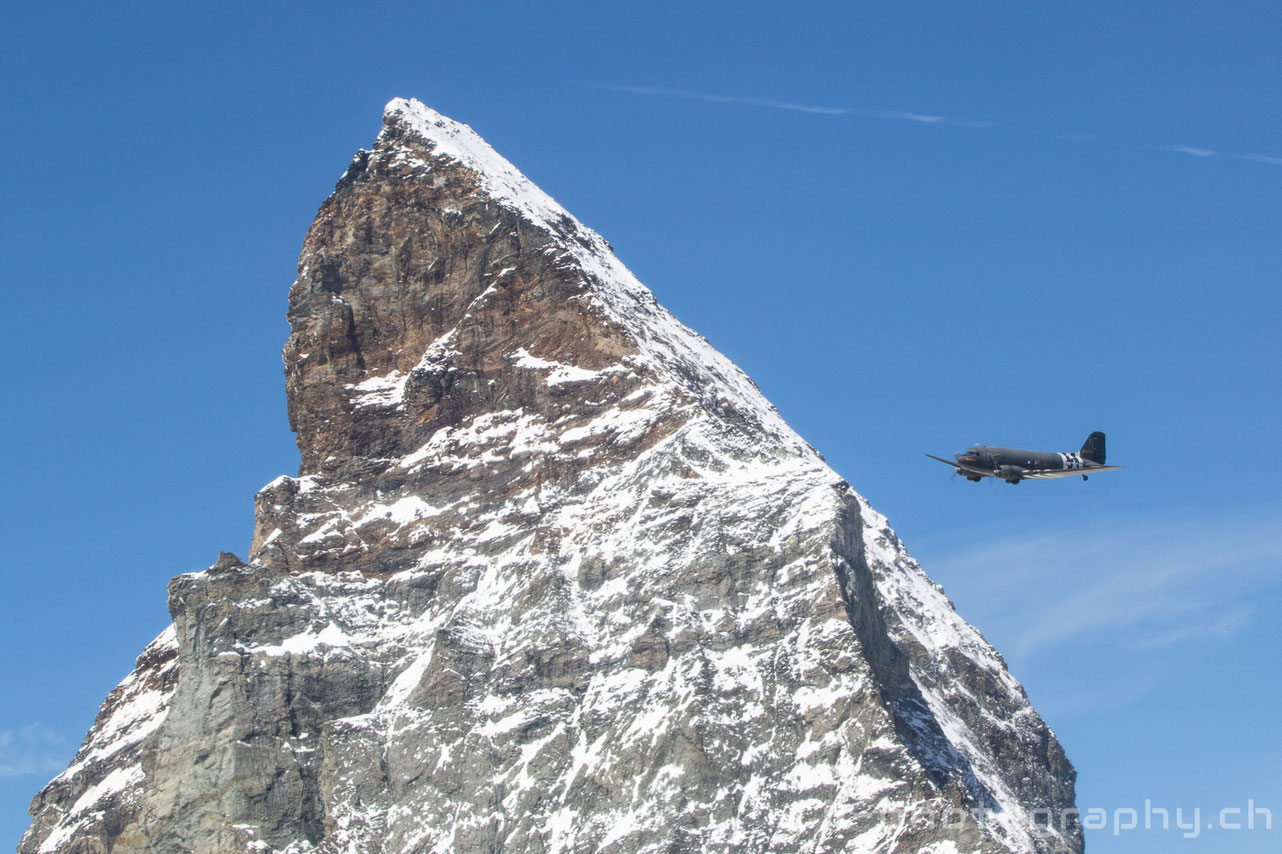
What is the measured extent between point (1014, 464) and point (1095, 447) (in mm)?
15808

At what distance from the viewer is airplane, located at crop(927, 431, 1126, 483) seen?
183375 millimetres

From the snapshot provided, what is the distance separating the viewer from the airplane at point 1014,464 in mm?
183375

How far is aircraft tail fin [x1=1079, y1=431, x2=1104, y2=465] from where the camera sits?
195500 mm

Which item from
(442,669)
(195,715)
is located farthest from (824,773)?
(195,715)

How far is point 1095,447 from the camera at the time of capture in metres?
197

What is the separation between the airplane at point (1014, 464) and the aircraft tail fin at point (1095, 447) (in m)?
5.69

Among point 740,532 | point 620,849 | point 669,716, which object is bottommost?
point 620,849

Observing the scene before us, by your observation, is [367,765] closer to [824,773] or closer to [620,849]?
[620,849]

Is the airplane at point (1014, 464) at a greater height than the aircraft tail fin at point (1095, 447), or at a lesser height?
lesser

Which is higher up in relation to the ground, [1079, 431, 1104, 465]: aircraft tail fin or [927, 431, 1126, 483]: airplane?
[1079, 431, 1104, 465]: aircraft tail fin

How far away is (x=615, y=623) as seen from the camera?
196 meters

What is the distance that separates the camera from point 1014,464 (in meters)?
184

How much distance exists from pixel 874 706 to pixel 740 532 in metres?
21.8

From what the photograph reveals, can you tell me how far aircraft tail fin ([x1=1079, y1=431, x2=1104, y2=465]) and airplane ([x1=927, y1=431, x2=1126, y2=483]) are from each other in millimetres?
5688
